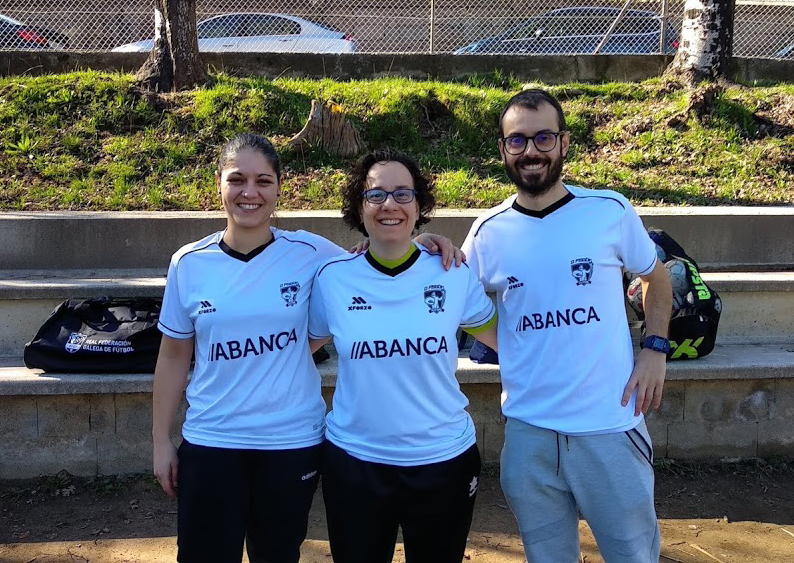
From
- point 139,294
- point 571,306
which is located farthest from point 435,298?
point 139,294

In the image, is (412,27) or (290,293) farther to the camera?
(412,27)

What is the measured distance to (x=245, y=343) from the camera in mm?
2627

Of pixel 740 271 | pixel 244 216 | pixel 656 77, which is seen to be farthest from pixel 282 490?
pixel 656 77

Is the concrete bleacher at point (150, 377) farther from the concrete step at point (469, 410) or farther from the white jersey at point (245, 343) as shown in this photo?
the white jersey at point (245, 343)

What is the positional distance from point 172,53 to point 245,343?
6083 mm

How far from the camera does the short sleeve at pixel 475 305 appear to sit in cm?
271

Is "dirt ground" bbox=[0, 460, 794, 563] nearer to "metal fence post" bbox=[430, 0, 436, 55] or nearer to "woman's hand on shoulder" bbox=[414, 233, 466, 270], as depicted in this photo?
"woman's hand on shoulder" bbox=[414, 233, 466, 270]

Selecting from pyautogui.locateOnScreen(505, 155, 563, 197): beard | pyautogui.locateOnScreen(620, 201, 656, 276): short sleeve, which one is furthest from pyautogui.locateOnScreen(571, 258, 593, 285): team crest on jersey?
pyautogui.locateOnScreen(505, 155, 563, 197): beard

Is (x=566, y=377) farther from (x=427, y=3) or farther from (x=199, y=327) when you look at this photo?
(x=427, y=3)

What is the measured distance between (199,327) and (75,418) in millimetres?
2181

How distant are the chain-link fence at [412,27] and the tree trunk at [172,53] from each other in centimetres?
235

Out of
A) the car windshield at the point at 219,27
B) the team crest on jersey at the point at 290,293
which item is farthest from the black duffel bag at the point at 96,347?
the car windshield at the point at 219,27

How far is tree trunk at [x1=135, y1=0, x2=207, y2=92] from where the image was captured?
7887 mm

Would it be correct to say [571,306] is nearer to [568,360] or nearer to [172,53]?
[568,360]
